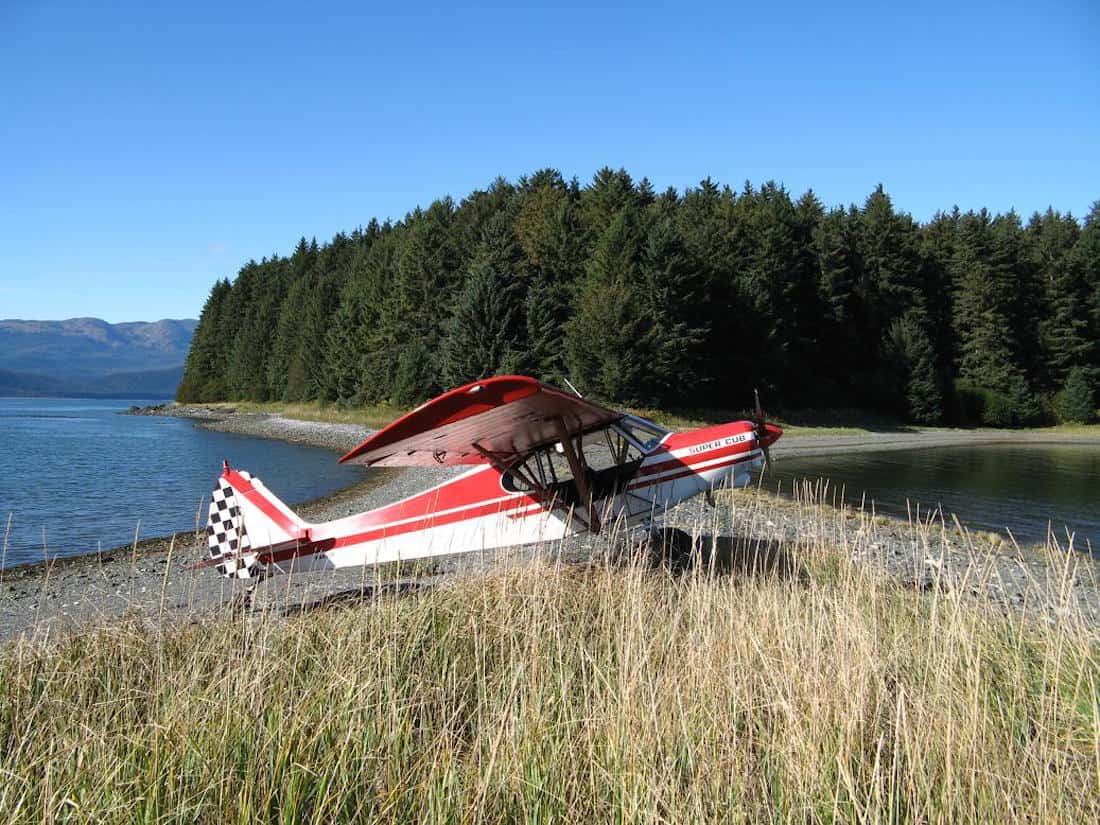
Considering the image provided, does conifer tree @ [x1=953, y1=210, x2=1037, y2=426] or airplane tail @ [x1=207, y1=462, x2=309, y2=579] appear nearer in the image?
airplane tail @ [x1=207, y1=462, x2=309, y2=579]

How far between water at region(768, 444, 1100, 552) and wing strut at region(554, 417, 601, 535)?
5498 millimetres

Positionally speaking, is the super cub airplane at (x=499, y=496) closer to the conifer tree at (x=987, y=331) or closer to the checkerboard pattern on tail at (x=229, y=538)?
the checkerboard pattern on tail at (x=229, y=538)

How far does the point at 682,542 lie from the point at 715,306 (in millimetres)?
36440

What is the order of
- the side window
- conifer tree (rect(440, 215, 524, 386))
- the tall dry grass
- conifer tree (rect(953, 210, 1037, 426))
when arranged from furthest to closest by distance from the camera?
conifer tree (rect(953, 210, 1037, 426))
conifer tree (rect(440, 215, 524, 386))
the side window
the tall dry grass

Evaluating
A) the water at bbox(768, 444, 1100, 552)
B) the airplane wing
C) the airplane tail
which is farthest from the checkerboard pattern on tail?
the water at bbox(768, 444, 1100, 552)

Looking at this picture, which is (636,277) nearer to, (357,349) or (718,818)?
(357,349)

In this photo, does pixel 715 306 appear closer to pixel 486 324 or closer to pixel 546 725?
pixel 486 324

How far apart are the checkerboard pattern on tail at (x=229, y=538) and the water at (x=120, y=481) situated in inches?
29.6

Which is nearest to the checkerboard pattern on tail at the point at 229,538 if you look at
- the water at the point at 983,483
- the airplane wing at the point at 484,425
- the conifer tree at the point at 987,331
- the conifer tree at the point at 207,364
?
the airplane wing at the point at 484,425

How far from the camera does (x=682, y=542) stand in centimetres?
937

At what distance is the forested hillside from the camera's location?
129ft

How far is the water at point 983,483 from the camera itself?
1530 centimetres

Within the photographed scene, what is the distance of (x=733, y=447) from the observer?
328 inches

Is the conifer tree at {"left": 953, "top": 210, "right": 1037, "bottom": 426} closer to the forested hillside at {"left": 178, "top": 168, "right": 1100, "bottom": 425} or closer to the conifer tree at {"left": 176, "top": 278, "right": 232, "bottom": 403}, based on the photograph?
the forested hillside at {"left": 178, "top": 168, "right": 1100, "bottom": 425}
